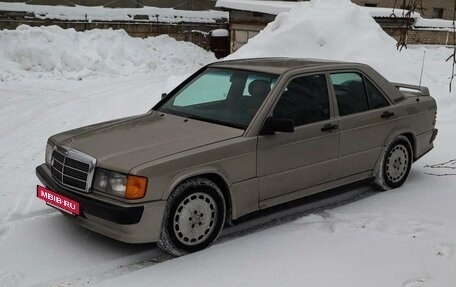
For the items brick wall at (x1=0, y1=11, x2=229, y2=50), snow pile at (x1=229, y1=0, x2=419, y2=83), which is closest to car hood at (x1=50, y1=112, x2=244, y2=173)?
snow pile at (x1=229, y1=0, x2=419, y2=83)

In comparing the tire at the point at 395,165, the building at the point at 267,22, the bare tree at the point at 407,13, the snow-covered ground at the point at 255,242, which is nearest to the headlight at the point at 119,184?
the snow-covered ground at the point at 255,242

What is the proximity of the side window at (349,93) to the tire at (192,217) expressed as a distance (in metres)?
1.68

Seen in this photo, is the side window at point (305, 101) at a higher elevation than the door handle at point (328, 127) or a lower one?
higher

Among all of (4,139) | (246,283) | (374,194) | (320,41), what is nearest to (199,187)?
(246,283)

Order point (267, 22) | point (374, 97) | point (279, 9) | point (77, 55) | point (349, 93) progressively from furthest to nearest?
1. point (267, 22)
2. point (279, 9)
3. point (77, 55)
4. point (374, 97)
5. point (349, 93)

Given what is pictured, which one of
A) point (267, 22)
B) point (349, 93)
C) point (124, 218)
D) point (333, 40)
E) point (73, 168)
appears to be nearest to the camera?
point (124, 218)

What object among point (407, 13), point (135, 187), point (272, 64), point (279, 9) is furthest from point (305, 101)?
point (279, 9)

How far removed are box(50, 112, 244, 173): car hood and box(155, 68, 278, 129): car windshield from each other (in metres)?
0.14

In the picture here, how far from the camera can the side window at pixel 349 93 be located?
5137mm

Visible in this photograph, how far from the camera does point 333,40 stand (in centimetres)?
1102

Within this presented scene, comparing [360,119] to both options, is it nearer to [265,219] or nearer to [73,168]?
[265,219]

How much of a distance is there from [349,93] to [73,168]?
2803 mm

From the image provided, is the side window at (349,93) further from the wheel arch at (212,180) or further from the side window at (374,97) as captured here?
the wheel arch at (212,180)

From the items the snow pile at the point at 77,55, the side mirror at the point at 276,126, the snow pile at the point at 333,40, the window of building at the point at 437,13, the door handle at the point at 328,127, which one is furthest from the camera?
the window of building at the point at 437,13
